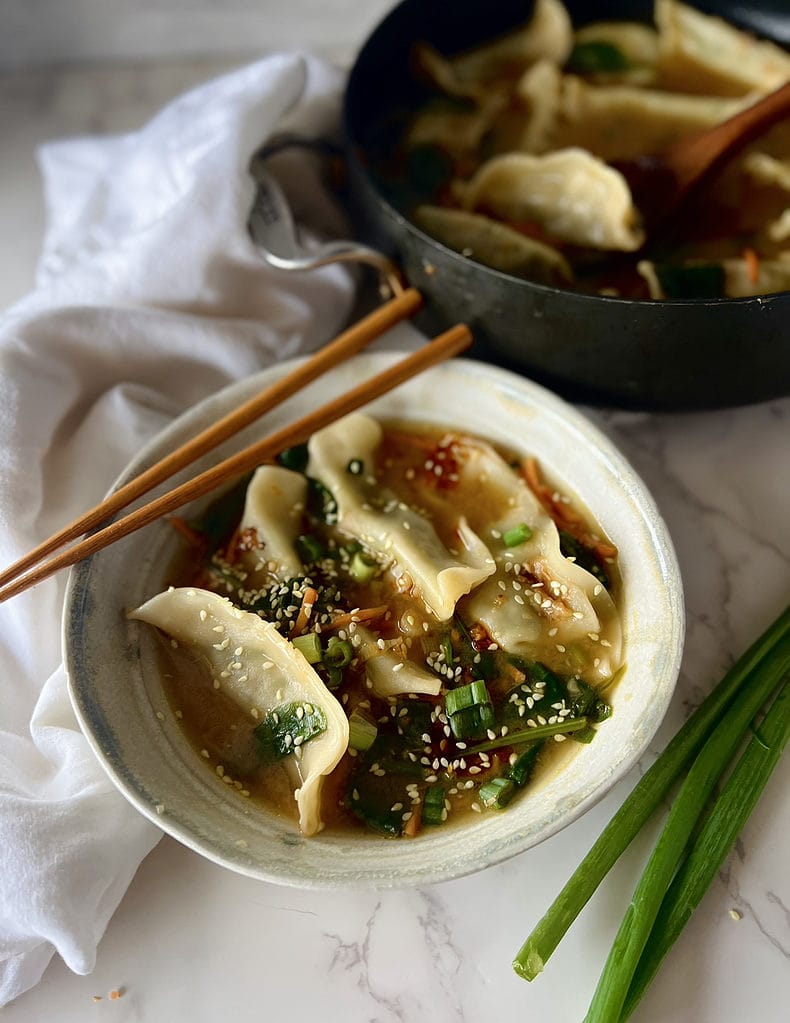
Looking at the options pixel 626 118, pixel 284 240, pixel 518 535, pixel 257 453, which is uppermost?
pixel 626 118

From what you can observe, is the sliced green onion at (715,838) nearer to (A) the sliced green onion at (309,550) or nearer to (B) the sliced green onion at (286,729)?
(B) the sliced green onion at (286,729)

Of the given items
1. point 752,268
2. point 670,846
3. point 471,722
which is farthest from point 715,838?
point 752,268

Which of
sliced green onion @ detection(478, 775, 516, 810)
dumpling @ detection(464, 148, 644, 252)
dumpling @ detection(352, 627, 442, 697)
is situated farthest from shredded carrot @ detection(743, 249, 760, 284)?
Answer: sliced green onion @ detection(478, 775, 516, 810)

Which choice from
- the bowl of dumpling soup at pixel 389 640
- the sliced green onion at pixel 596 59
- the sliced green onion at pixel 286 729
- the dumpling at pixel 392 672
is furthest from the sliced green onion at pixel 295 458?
the sliced green onion at pixel 596 59

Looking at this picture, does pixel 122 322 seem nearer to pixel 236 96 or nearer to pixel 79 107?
pixel 236 96

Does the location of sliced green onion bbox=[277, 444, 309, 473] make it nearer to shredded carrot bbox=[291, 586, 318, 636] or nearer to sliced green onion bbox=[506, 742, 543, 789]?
shredded carrot bbox=[291, 586, 318, 636]

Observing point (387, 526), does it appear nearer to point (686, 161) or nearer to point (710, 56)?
point (686, 161)
